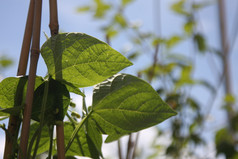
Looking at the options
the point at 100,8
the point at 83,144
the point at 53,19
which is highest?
the point at 100,8

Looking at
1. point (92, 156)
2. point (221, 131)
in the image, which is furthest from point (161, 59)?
point (92, 156)

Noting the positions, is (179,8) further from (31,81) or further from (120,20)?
(31,81)

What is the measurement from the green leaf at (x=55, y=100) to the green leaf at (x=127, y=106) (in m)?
0.03

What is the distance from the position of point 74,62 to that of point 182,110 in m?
0.65

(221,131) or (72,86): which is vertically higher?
(72,86)

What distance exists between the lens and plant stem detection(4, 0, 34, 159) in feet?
0.67

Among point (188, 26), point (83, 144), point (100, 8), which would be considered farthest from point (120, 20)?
point (83, 144)

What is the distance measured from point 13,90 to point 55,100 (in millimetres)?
33

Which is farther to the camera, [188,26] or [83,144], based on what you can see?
[188,26]

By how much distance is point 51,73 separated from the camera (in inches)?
8.2

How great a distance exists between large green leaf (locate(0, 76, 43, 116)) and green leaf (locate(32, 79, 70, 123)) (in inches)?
0.4

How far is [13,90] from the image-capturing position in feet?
0.68

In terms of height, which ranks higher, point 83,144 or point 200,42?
point 200,42

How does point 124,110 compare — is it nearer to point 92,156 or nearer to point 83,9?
point 92,156
